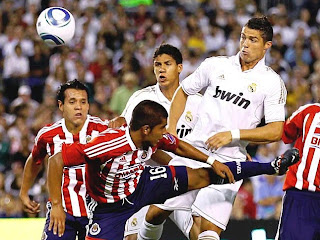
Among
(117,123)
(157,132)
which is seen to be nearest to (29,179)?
(117,123)

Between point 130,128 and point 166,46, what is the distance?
1.53m

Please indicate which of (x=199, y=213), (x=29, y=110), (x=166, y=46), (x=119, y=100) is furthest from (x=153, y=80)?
(x=199, y=213)

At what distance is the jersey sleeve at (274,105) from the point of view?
6570mm

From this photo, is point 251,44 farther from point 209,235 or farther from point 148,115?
point 209,235

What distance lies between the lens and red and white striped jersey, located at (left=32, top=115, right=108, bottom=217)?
252 inches

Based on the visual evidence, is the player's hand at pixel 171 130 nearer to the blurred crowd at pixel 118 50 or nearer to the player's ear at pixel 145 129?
the player's ear at pixel 145 129

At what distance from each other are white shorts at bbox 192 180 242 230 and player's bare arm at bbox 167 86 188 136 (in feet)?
1.91

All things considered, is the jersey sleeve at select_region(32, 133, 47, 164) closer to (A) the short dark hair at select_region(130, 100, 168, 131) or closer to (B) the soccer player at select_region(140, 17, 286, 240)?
(A) the short dark hair at select_region(130, 100, 168, 131)

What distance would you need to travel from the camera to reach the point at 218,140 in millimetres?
6270

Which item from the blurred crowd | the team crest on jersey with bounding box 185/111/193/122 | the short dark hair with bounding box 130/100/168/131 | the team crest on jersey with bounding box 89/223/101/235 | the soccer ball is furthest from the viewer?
the blurred crowd

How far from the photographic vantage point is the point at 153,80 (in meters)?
13.1

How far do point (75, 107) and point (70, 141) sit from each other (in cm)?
28

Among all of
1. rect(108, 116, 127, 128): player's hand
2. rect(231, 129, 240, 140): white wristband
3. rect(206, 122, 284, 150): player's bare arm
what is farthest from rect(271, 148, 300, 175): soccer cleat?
rect(108, 116, 127, 128): player's hand

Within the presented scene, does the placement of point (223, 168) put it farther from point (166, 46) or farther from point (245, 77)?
point (166, 46)
